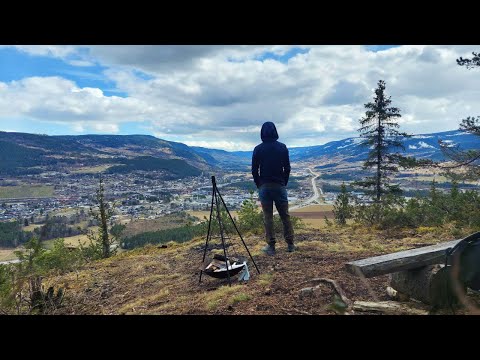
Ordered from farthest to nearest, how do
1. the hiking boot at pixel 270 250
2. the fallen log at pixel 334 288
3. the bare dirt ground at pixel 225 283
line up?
the hiking boot at pixel 270 250 < the bare dirt ground at pixel 225 283 < the fallen log at pixel 334 288

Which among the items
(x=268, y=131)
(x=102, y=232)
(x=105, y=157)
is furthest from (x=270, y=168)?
(x=105, y=157)

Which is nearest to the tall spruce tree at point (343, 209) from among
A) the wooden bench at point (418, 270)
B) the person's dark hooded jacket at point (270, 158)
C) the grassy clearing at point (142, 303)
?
the person's dark hooded jacket at point (270, 158)

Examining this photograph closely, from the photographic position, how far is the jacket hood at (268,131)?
24.3 ft

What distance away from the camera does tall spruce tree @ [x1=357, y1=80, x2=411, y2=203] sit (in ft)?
61.4

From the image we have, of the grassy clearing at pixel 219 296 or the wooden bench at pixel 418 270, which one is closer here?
the wooden bench at pixel 418 270

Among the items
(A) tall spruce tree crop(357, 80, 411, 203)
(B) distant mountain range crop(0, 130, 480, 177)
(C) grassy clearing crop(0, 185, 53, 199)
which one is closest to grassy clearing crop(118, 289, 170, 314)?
(A) tall spruce tree crop(357, 80, 411, 203)

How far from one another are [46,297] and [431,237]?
30.6ft

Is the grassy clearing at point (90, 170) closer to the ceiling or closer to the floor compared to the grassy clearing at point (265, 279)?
closer to the ceiling

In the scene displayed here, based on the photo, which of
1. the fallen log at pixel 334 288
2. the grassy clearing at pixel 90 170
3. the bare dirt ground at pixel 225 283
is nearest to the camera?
the fallen log at pixel 334 288

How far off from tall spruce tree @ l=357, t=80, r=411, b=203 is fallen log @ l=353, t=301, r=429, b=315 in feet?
50.1

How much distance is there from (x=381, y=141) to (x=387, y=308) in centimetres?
1662

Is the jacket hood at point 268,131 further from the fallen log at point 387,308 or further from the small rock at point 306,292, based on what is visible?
the fallen log at point 387,308
